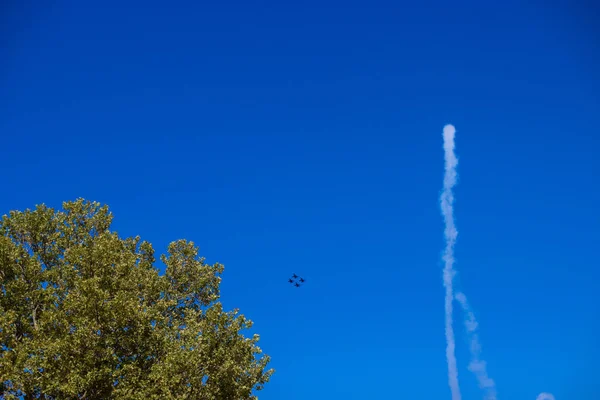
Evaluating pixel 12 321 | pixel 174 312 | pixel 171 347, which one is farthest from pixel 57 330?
pixel 174 312

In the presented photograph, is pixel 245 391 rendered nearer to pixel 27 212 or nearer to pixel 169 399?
pixel 169 399

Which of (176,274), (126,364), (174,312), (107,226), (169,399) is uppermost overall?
(107,226)

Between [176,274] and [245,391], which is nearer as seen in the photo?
[245,391]

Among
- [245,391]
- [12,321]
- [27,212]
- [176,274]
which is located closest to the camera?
[12,321]

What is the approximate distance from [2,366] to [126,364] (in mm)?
7761

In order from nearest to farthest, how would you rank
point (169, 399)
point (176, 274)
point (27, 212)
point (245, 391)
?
point (169, 399) < point (245, 391) < point (27, 212) < point (176, 274)

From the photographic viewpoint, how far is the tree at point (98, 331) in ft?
105

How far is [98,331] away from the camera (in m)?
33.2

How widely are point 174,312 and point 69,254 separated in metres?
10.8

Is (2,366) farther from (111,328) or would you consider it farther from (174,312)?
(174,312)

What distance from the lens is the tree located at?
1260 inches

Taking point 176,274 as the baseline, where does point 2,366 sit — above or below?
below

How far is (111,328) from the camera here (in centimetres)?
3362

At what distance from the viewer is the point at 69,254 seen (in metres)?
39.3
